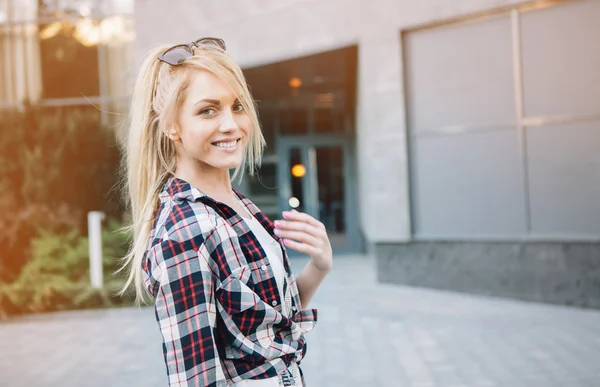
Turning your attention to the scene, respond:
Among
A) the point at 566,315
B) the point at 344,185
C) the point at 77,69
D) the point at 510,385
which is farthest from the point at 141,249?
Answer: the point at 77,69

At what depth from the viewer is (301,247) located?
1.75 meters

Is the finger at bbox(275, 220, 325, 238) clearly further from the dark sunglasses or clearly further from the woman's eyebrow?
the dark sunglasses

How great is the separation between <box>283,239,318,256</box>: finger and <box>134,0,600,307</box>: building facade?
285 inches

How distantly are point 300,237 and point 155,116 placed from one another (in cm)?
48

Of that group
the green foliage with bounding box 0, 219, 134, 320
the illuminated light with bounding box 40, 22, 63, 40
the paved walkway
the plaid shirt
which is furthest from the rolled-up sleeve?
the illuminated light with bounding box 40, 22, 63, 40

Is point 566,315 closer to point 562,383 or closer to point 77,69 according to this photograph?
point 562,383

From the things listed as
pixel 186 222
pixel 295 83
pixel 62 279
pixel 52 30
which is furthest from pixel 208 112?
pixel 52 30

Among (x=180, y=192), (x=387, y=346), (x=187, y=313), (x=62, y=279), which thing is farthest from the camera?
(x=62, y=279)

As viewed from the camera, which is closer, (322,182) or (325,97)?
(325,97)

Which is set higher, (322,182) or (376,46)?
(376,46)

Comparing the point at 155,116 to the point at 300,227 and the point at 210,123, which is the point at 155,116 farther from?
the point at 300,227

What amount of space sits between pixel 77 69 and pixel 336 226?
7.06m

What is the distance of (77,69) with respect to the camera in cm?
1664

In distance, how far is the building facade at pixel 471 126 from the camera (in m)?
8.53
